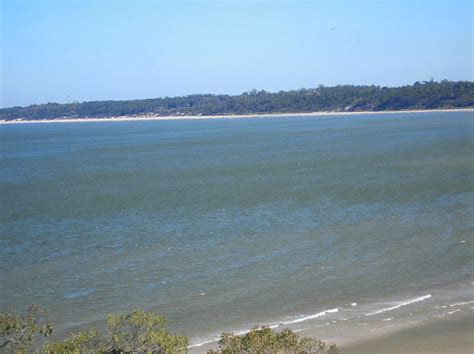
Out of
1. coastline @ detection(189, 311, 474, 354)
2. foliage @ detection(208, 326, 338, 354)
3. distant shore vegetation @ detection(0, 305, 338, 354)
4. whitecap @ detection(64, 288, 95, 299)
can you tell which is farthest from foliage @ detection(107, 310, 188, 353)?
whitecap @ detection(64, 288, 95, 299)

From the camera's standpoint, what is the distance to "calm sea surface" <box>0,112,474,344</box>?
17.4 m

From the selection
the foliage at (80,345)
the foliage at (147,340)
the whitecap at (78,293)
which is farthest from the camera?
the whitecap at (78,293)

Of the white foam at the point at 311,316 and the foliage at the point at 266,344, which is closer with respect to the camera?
the foliage at the point at 266,344

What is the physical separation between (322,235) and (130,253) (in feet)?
22.8

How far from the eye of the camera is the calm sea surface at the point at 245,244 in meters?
17.4

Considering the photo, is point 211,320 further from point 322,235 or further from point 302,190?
point 302,190

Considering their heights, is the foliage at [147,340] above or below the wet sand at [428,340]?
above

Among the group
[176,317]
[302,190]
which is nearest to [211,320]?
[176,317]

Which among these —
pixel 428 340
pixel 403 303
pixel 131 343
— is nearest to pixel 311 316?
pixel 403 303

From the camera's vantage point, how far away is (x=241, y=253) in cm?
2236

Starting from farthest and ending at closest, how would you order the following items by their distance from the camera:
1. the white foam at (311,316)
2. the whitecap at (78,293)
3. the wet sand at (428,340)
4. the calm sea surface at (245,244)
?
the whitecap at (78,293), the calm sea surface at (245,244), the white foam at (311,316), the wet sand at (428,340)

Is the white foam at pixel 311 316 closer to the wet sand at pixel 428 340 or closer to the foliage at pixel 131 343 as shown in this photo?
the wet sand at pixel 428 340

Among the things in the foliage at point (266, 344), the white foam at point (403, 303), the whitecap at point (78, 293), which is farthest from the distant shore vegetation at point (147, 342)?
the whitecap at point (78, 293)

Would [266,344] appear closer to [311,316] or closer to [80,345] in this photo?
[80,345]
